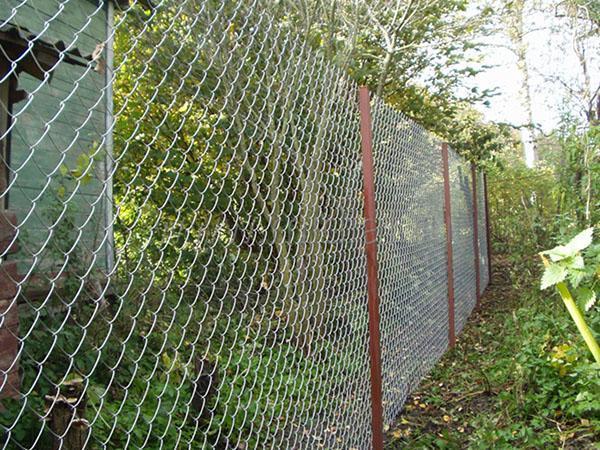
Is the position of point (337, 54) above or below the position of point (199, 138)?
above

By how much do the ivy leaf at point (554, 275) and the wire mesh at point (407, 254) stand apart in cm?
102

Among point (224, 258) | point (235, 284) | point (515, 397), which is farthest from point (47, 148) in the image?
point (515, 397)

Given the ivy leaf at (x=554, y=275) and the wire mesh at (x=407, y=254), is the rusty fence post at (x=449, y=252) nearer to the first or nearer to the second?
the wire mesh at (x=407, y=254)

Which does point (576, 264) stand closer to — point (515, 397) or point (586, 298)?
point (586, 298)

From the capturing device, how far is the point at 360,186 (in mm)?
3164

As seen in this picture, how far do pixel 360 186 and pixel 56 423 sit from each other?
2.14 meters

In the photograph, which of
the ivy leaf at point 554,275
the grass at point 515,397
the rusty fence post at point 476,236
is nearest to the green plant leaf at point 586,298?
the grass at point 515,397

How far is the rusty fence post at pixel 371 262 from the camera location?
2.91 m

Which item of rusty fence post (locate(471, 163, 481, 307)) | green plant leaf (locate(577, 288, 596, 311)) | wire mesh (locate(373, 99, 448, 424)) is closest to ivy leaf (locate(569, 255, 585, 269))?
green plant leaf (locate(577, 288, 596, 311))

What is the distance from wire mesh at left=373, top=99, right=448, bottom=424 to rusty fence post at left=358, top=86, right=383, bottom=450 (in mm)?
246

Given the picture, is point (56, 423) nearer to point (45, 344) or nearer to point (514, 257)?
point (45, 344)

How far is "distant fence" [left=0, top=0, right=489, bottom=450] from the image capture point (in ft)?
6.87

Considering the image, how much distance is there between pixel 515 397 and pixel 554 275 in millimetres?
1417

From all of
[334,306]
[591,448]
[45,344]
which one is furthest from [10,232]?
[591,448]
